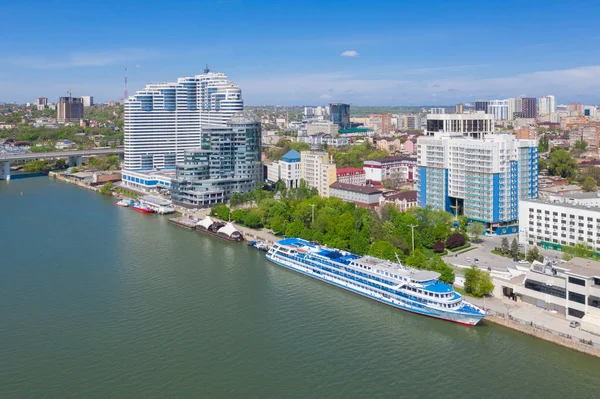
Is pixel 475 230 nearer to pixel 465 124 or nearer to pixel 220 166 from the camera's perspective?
pixel 465 124

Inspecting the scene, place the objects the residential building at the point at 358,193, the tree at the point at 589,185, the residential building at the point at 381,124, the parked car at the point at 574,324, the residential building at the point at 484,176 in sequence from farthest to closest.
A: the residential building at the point at 381,124 → the tree at the point at 589,185 → the residential building at the point at 358,193 → the residential building at the point at 484,176 → the parked car at the point at 574,324

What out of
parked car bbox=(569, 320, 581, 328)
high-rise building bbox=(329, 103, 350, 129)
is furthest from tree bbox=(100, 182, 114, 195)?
high-rise building bbox=(329, 103, 350, 129)

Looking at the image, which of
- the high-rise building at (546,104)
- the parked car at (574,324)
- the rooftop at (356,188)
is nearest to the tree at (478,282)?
the parked car at (574,324)

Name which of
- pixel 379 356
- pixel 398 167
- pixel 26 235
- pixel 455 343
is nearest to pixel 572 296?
pixel 455 343

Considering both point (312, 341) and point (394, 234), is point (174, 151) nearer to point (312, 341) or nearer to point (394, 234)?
point (394, 234)

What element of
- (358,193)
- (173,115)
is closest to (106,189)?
(173,115)

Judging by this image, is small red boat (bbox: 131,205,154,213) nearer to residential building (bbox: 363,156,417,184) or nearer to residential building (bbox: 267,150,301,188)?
residential building (bbox: 267,150,301,188)

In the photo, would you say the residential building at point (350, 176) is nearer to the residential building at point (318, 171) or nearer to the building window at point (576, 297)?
the residential building at point (318, 171)
